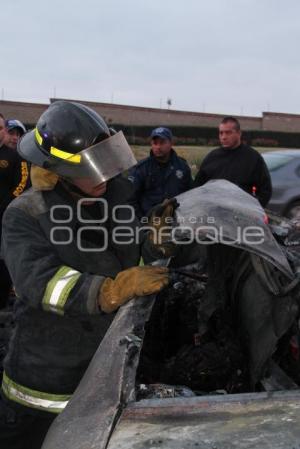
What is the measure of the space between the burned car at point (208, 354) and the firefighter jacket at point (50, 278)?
0.77ft

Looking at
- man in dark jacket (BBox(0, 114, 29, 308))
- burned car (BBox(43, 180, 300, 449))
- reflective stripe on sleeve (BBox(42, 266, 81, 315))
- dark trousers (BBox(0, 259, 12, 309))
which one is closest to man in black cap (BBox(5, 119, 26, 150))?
man in dark jacket (BBox(0, 114, 29, 308))

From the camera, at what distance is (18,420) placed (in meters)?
2.00

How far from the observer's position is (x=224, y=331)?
2240 millimetres

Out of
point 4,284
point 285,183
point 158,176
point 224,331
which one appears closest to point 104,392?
point 224,331

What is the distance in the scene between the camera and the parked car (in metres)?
8.01

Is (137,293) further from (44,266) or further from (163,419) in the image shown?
(163,419)

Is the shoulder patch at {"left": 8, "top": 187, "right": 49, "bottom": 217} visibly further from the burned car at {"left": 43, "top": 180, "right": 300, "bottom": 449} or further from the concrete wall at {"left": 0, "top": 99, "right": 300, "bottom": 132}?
the concrete wall at {"left": 0, "top": 99, "right": 300, "bottom": 132}

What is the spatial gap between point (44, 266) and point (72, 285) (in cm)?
12

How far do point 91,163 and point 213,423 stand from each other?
1.01m

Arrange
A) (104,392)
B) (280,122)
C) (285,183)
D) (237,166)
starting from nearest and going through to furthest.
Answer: (104,392)
(237,166)
(285,183)
(280,122)

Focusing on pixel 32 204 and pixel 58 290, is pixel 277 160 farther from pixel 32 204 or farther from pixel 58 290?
pixel 58 290

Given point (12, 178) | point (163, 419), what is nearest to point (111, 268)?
point (163, 419)

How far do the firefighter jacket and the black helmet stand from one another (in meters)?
0.13

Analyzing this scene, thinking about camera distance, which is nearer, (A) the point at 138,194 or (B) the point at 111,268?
(B) the point at 111,268
